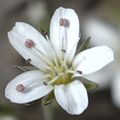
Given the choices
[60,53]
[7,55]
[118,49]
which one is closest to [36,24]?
[7,55]

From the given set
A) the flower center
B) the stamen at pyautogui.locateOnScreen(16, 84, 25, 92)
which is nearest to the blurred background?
the flower center

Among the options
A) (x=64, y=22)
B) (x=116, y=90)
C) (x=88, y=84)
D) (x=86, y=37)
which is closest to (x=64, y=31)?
(x=64, y=22)

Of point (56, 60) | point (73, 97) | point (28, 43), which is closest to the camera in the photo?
point (73, 97)

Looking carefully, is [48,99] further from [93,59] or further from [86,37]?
[86,37]

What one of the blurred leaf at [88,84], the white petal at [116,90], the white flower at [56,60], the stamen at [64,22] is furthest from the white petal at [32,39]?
the white petal at [116,90]

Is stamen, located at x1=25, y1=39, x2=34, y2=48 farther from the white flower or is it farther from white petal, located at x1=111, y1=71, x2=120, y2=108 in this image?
white petal, located at x1=111, y1=71, x2=120, y2=108
